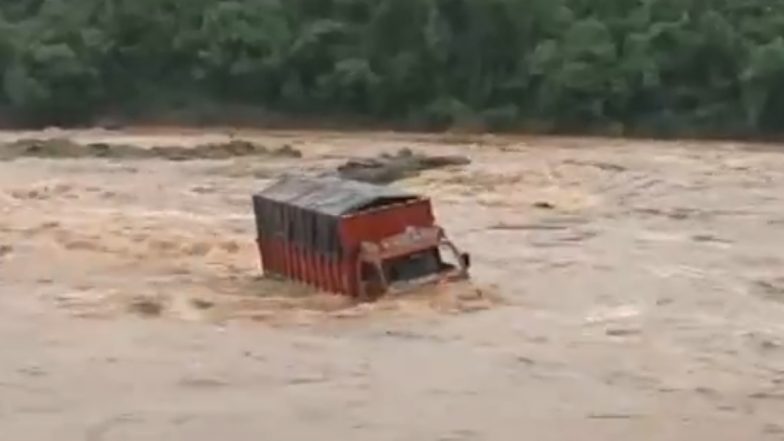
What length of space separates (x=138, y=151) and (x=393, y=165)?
760 centimetres

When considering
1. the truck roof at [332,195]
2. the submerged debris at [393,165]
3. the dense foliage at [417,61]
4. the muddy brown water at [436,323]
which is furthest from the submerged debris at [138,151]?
the truck roof at [332,195]

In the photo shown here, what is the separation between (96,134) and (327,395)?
91.0 feet

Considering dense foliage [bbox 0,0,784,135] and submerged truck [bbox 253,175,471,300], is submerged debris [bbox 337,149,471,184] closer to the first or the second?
dense foliage [bbox 0,0,784,135]

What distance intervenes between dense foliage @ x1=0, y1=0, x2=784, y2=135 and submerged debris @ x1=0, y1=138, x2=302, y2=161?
657 centimetres

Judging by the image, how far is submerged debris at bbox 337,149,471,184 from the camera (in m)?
33.9

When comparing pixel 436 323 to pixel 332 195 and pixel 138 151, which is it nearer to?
pixel 332 195

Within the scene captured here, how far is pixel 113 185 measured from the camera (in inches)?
1400

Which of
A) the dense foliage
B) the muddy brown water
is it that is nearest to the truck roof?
the muddy brown water

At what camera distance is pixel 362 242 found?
22938mm

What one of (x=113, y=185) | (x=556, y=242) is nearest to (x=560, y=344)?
(x=556, y=242)

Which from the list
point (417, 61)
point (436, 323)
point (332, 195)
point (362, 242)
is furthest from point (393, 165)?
point (436, 323)

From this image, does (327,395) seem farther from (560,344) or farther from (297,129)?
(297,129)

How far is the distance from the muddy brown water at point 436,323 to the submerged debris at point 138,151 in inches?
179

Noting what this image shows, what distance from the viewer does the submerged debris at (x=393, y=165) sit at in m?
33.9
